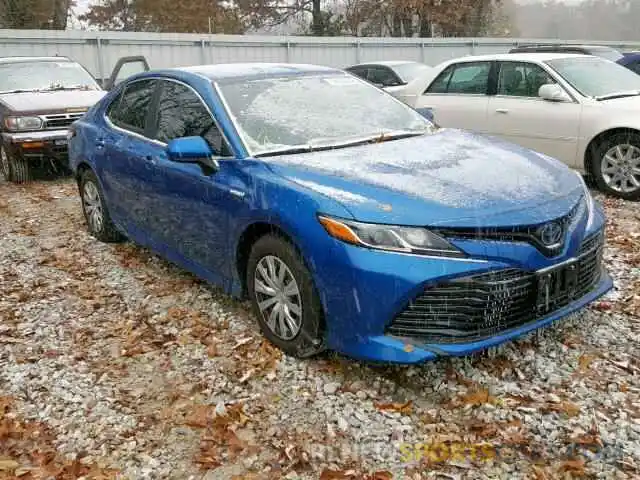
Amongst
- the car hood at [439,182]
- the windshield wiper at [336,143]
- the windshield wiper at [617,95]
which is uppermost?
the windshield wiper at [617,95]

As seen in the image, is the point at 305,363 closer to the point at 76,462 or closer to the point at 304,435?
the point at 304,435

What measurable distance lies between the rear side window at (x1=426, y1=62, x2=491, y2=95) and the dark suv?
16.2 feet

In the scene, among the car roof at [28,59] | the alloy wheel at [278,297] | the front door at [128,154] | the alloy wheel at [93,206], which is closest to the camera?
the alloy wheel at [278,297]

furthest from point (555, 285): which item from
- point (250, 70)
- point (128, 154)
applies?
point (128, 154)

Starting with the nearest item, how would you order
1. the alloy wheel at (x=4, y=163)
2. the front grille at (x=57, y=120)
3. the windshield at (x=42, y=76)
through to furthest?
the front grille at (x=57, y=120) < the alloy wheel at (x=4, y=163) < the windshield at (x=42, y=76)

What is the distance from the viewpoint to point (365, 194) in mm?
3334

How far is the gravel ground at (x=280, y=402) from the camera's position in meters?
2.90

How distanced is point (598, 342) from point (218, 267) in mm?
2310

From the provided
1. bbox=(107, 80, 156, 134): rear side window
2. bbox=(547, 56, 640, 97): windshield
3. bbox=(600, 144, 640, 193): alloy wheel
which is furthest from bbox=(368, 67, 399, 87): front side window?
bbox=(107, 80, 156, 134): rear side window

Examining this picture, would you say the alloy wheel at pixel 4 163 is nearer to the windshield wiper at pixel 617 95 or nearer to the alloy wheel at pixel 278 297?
the alloy wheel at pixel 278 297

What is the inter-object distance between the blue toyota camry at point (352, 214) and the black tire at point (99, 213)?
0.96 m

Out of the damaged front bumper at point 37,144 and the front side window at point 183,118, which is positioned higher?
the front side window at point 183,118

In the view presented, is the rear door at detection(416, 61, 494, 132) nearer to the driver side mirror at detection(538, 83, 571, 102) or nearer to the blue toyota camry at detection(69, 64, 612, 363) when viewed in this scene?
the driver side mirror at detection(538, 83, 571, 102)

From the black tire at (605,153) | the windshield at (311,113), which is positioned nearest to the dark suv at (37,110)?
the windshield at (311,113)
